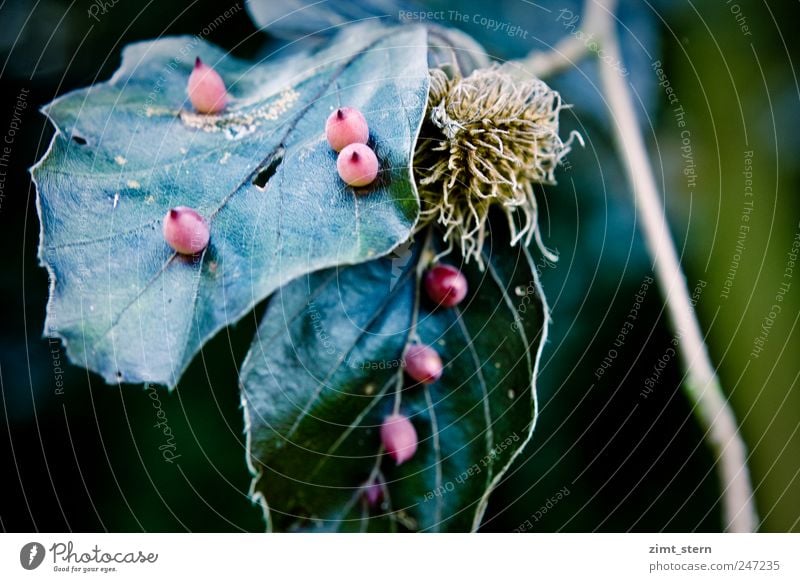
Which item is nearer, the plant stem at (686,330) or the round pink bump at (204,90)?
the round pink bump at (204,90)

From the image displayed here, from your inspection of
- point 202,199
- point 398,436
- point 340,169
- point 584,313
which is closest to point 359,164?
point 340,169

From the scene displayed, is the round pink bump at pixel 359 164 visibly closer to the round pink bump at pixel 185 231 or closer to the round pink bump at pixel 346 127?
the round pink bump at pixel 346 127

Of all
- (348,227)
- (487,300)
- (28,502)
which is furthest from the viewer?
(28,502)

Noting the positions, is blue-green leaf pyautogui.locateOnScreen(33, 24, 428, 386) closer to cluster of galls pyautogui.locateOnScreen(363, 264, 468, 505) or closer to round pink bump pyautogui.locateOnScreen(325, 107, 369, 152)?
round pink bump pyautogui.locateOnScreen(325, 107, 369, 152)

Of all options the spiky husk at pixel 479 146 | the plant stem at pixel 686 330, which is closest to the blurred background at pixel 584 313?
the plant stem at pixel 686 330
